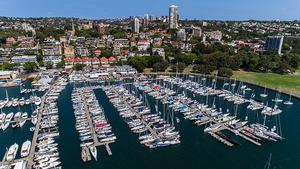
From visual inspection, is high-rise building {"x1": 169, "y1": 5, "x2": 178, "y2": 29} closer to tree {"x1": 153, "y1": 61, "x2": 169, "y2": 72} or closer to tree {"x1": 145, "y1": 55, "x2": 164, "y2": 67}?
tree {"x1": 145, "y1": 55, "x2": 164, "y2": 67}

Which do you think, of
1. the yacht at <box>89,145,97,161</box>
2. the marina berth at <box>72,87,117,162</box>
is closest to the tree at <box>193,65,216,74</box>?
the marina berth at <box>72,87,117,162</box>

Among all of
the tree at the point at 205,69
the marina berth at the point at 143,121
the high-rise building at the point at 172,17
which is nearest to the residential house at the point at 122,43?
the tree at the point at 205,69

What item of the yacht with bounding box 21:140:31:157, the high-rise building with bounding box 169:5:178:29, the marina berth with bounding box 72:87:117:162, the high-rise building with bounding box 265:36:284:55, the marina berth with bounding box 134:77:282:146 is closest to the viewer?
the yacht with bounding box 21:140:31:157

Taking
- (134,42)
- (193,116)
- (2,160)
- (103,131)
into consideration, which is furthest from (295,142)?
(134,42)

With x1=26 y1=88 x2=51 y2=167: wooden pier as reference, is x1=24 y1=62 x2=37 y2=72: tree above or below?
above

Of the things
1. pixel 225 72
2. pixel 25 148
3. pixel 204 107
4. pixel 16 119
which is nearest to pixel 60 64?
pixel 16 119

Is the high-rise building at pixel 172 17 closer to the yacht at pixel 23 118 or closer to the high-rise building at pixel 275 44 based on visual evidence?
the high-rise building at pixel 275 44
